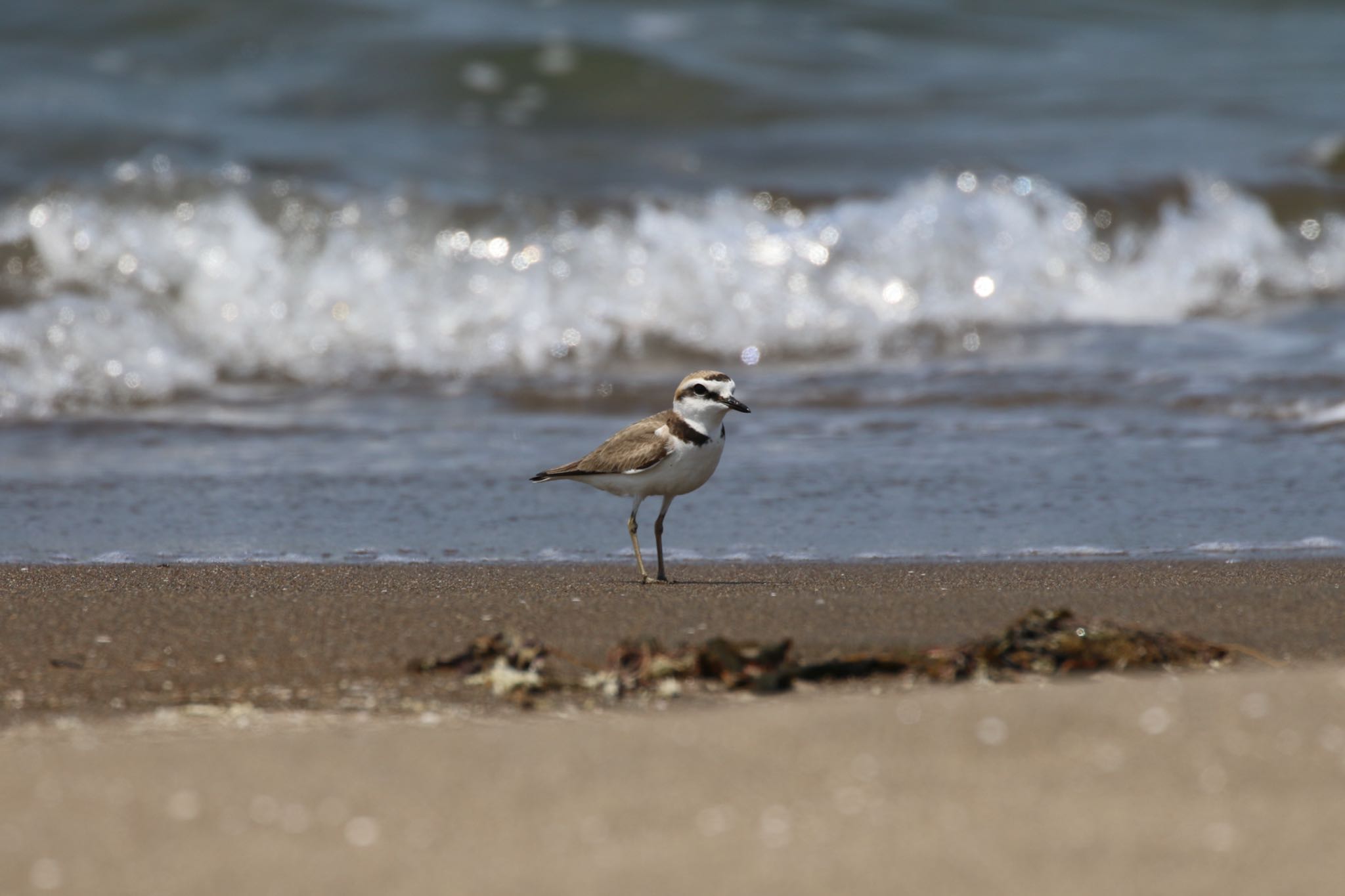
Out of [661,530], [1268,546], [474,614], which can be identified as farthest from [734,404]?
[1268,546]

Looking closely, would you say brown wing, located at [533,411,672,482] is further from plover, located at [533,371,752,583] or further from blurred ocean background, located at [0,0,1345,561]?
blurred ocean background, located at [0,0,1345,561]

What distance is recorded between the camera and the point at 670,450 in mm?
4754

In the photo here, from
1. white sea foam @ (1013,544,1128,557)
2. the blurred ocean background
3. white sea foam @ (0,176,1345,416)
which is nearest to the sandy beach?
white sea foam @ (1013,544,1128,557)

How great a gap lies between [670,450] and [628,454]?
0.47 ft

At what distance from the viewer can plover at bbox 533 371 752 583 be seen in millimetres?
4770

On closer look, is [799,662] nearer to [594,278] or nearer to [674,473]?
[674,473]

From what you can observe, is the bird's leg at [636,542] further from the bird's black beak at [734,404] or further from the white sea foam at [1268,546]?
the white sea foam at [1268,546]

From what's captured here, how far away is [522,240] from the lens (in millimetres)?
9969

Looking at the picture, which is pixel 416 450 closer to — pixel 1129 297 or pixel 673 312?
pixel 673 312

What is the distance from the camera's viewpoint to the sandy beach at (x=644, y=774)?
2.28 m

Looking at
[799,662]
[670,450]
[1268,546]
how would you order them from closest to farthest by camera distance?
[799,662] → [670,450] → [1268,546]

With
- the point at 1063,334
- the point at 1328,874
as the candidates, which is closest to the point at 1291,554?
the point at 1328,874

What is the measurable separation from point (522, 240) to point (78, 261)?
2.69m

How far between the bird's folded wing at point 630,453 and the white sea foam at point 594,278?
12.2 feet
